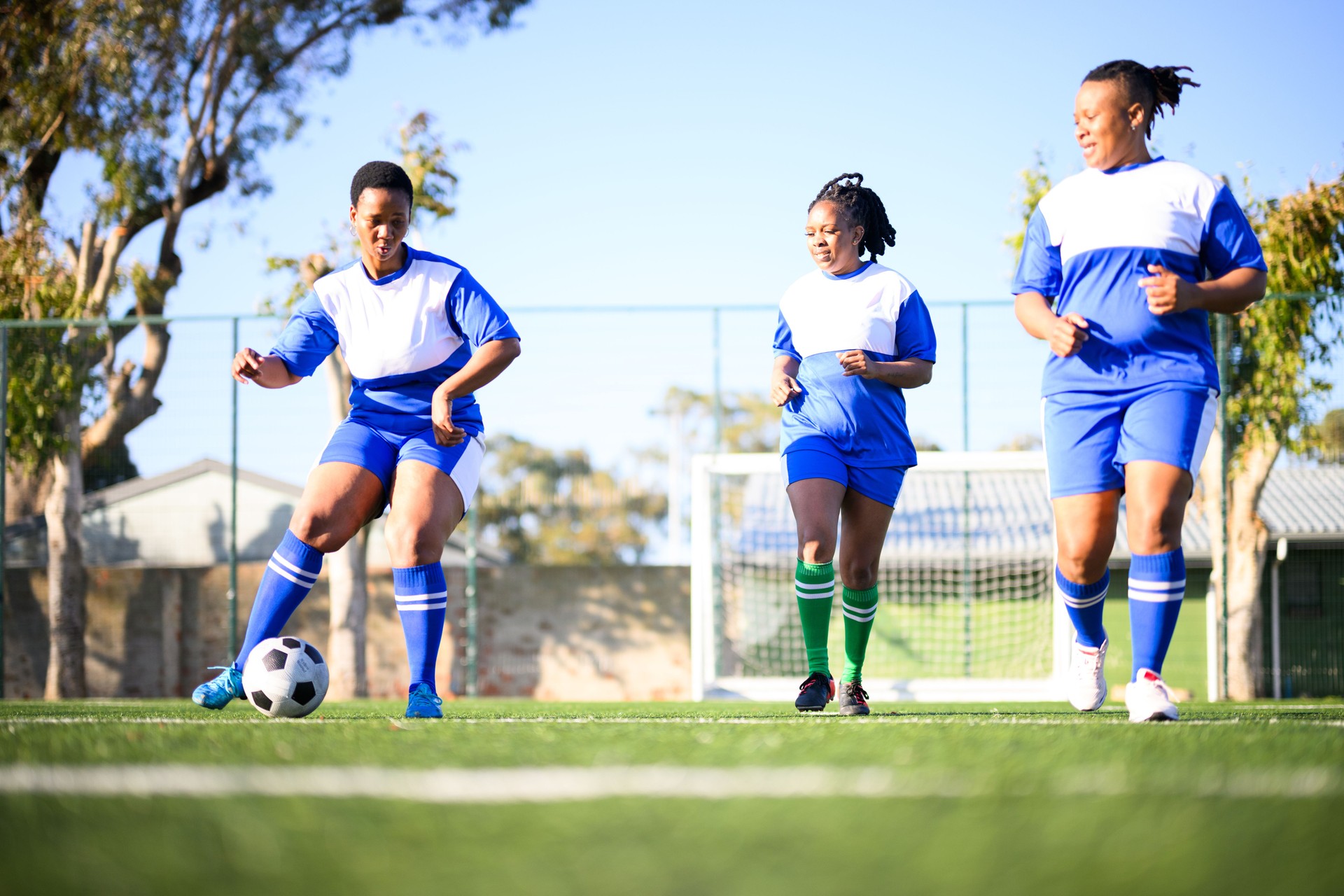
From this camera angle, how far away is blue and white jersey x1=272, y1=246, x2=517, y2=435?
4.23 meters

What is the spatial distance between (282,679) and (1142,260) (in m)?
2.94

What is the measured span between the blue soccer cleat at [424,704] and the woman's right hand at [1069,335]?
2.24 metres

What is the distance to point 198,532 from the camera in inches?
462

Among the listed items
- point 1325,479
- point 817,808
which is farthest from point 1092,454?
point 1325,479

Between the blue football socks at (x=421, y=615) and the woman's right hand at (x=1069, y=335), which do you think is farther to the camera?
the blue football socks at (x=421, y=615)

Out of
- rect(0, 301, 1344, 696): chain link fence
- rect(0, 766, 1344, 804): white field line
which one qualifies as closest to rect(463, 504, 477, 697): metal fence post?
rect(0, 301, 1344, 696): chain link fence

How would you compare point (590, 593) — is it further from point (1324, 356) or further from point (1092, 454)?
point (1092, 454)

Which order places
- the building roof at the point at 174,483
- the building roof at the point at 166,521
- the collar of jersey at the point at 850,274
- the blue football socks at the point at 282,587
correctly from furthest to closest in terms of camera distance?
the building roof at the point at 166,521
the building roof at the point at 174,483
the collar of jersey at the point at 850,274
the blue football socks at the point at 282,587

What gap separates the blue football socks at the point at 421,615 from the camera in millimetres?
4055

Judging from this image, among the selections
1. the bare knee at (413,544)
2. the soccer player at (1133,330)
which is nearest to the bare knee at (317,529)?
the bare knee at (413,544)

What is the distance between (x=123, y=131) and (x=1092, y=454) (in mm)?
16331

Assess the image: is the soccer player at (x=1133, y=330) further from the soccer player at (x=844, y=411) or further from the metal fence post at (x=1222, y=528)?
the metal fence post at (x=1222, y=528)

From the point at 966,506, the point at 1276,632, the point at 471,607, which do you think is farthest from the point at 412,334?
the point at 1276,632

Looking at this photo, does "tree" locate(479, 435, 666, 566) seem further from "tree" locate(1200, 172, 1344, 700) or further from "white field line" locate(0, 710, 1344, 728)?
"white field line" locate(0, 710, 1344, 728)
